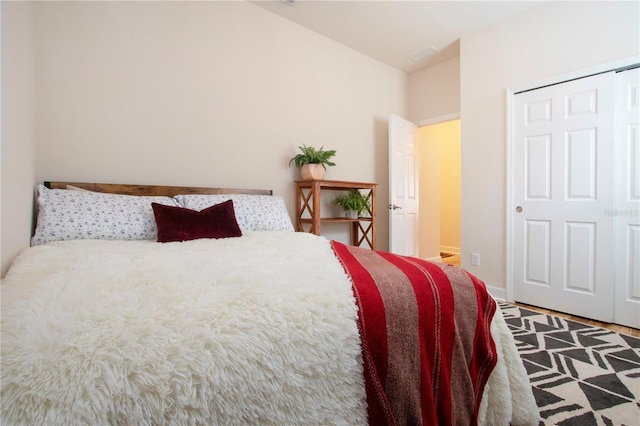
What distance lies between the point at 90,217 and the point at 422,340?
181 centimetres

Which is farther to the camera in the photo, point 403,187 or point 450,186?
point 450,186

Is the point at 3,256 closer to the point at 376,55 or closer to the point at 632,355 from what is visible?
the point at 632,355

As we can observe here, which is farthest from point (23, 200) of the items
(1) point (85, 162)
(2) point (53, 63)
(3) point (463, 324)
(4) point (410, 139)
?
(4) point (410, 139)

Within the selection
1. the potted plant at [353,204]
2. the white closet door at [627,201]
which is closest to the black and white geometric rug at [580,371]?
the white closet door at [627,201]

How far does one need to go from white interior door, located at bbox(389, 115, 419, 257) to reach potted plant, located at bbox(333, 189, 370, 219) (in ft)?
1.34

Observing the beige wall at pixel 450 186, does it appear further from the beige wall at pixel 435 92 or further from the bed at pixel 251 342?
the bed at pixel 251 342

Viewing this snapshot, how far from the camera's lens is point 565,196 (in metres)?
2.41

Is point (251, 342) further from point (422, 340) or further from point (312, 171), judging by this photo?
point (312, 171)

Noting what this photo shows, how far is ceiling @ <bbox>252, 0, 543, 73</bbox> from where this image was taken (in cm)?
260

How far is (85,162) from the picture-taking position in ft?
6.38

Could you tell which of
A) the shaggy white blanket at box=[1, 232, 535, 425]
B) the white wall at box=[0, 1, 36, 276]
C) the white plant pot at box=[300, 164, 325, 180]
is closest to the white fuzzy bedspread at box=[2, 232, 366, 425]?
the shaggy white blanket at box=[1, 232, 535, 425]

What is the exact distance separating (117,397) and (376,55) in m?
3.95

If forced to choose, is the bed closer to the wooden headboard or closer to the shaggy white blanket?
the shaggy white blanket

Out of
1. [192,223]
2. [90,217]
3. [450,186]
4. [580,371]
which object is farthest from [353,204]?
[450,186]
